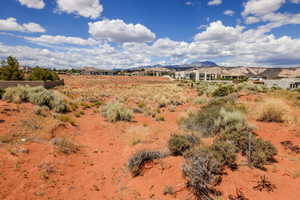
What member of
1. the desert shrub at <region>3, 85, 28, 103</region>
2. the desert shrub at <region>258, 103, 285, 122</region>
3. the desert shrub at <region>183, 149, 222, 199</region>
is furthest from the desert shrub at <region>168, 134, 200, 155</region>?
the desert shrub at <region>3, 85, 28, 103</region>

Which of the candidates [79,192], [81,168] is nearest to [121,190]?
[79,192]

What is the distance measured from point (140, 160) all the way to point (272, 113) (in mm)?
7673

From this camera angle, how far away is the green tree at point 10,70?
97.0 feet

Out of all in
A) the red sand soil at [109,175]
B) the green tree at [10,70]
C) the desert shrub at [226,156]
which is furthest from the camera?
the green tree at [10,70]

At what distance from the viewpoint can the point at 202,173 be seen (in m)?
4.37

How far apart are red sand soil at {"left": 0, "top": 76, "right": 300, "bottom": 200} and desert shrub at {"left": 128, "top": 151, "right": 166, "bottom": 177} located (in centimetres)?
21

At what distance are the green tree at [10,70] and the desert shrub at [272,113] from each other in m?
36.6

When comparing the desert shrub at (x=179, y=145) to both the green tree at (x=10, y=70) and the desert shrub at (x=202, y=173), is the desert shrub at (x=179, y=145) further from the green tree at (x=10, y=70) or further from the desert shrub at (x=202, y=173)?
the green tree at (x=10, y=70)

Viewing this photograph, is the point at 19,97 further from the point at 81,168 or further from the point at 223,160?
the point at 223,160

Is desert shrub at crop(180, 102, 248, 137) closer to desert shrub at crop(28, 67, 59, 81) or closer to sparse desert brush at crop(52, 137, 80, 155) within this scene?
sparse desert brush at crop(52, 137, 80, 155)

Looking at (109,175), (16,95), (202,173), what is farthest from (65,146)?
(16,95)

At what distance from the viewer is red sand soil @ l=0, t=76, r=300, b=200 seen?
4465mm

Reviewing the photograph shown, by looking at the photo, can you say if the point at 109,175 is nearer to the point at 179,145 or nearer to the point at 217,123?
the point at 179,145

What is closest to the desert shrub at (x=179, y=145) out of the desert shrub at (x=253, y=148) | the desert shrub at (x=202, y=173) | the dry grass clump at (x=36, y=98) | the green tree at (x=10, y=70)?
the desert shrub at (x=202, y=173)
